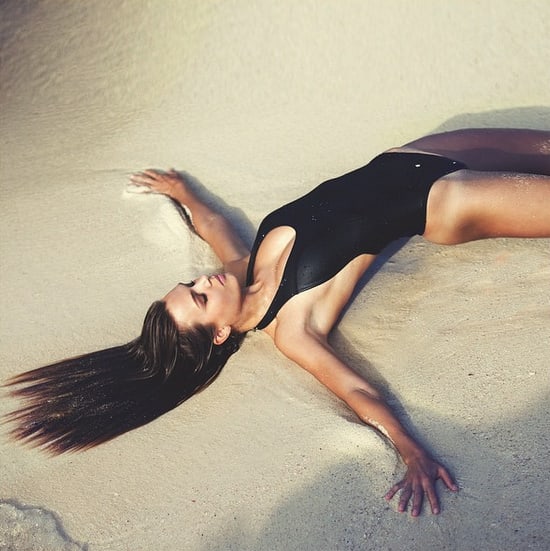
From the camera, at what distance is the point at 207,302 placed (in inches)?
143

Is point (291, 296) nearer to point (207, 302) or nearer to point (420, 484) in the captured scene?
point (207, 302)

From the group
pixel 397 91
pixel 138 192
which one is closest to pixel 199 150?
pixel 138 192

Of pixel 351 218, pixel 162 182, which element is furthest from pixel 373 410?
pixel 162 182

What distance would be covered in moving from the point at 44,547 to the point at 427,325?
1.99 metres

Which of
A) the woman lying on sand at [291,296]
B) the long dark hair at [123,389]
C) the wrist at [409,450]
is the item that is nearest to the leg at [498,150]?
the woman lying on sand at [291,296]

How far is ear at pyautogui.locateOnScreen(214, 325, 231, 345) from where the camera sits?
3.70 meters

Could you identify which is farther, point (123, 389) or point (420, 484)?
point (123, 389)

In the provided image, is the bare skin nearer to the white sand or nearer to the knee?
the knee

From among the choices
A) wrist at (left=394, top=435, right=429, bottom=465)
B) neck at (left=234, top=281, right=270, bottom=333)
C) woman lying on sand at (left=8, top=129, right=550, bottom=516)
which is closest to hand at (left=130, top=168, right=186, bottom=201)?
woman lying on sand at (left=8, top=129, right=550, bottom=516)

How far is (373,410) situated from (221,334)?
839mm

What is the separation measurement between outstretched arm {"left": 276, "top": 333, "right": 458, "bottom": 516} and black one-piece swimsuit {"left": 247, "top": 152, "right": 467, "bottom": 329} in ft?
0.87

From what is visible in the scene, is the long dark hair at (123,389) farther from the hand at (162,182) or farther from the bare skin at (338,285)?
the hand at (162,182)

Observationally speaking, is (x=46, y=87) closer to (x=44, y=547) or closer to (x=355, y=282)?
(x=355, y=282)

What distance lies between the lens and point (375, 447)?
321 centimetres
